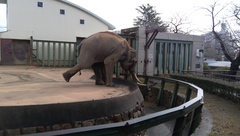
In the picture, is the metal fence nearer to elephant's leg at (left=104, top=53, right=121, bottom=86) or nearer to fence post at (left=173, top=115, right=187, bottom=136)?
elephant's leg at (left=104, top=53, right=121, bottom=86)

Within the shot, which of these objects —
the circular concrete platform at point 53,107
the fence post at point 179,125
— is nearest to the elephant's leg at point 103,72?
the circular concrete platform at point 53,107

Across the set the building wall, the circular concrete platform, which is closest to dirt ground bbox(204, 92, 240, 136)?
the circular concrete platform

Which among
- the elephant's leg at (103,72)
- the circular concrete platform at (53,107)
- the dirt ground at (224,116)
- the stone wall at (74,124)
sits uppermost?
the elephant's leg at (103,72)

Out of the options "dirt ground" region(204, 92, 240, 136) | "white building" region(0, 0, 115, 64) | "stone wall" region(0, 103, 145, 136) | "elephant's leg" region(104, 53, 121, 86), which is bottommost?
"dirt ground" region(204, 92, 240, 136)

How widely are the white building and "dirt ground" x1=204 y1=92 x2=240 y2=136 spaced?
45.7 ft

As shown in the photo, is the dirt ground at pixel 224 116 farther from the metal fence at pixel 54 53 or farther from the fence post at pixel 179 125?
the metal fence at pixel 54 53

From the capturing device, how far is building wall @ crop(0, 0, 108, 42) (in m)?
16.9

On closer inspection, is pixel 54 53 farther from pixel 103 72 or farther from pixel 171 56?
pixel 103 72

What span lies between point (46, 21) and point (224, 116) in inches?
622

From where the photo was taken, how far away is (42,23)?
18.0m

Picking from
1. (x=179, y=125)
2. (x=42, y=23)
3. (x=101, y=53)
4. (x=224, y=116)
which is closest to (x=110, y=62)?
(x=101, y=53)

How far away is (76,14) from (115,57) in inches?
601

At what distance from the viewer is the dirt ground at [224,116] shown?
425cm

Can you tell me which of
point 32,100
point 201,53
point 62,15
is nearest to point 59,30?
point 62,15
